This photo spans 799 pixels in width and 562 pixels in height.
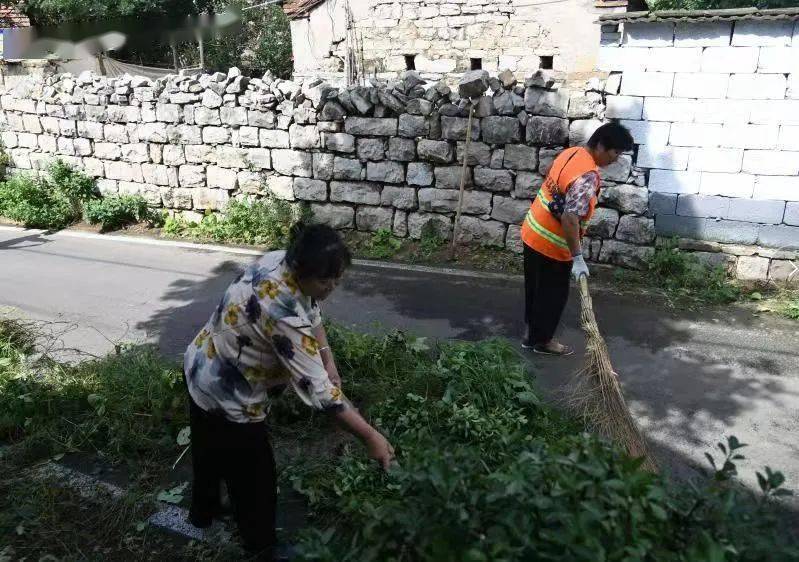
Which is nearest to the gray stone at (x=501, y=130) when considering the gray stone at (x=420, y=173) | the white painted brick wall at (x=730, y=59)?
the gray stone at (x=420, y=173)

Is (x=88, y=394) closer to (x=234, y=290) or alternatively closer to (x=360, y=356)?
(x=360, y=356)

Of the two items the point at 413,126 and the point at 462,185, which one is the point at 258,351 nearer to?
the point at 462,185

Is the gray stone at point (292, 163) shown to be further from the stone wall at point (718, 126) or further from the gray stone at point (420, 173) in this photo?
the stone wall at point (718, 126)

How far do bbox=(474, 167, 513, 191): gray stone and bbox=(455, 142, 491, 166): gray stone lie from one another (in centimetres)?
8

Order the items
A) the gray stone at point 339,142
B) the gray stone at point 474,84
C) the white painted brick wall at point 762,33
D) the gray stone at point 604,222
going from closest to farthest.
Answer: the white painted brick wall at point 762,33, the gray stone at point 604,222, the gray stone at point 474,84, the gray stone at point 339,142

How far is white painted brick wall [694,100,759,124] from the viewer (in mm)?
6070

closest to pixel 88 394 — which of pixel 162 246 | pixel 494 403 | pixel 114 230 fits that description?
pixel 494 403

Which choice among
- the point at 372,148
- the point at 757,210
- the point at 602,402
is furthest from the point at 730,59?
the point at 602,402

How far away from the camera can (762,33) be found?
5.88 metres

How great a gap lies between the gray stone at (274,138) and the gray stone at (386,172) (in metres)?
1.24

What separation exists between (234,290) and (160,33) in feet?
48.7

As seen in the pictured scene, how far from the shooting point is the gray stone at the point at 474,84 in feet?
22.7

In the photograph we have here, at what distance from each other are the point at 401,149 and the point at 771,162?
3.89 m

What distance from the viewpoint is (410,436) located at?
328 cm
